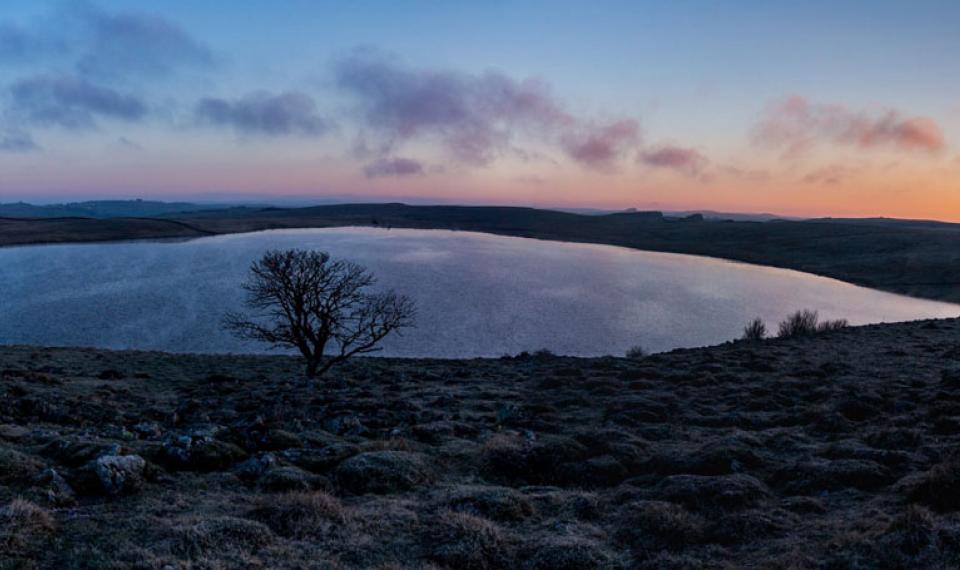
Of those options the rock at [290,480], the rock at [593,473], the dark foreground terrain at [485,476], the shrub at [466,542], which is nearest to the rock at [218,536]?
the dark foreground terrain at [485,476]

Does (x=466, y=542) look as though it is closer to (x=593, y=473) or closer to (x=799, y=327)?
(x=593, y=473)

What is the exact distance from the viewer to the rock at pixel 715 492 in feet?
31.6

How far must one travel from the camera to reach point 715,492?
A: 9.90 metres

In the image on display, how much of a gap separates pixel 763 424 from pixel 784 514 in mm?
7627

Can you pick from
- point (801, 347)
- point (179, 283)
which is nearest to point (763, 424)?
point (801, 347)

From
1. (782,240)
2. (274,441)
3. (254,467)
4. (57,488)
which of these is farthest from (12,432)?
(782,240)

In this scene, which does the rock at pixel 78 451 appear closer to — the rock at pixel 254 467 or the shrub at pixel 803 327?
the rock at pixel 254 467

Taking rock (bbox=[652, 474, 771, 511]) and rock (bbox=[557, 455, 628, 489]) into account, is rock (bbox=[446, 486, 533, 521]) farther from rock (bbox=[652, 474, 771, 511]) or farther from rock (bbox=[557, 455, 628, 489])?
rock (bbox=[652, 474, 771, 511])

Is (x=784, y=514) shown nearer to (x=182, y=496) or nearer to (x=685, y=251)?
(x=182, y=496)

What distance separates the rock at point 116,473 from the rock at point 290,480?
192 centimetres

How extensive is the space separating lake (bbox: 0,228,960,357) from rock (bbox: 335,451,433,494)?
2886 cm

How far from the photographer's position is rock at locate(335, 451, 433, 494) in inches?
401

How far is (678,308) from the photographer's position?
2381 inches

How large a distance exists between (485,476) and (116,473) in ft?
22.0
